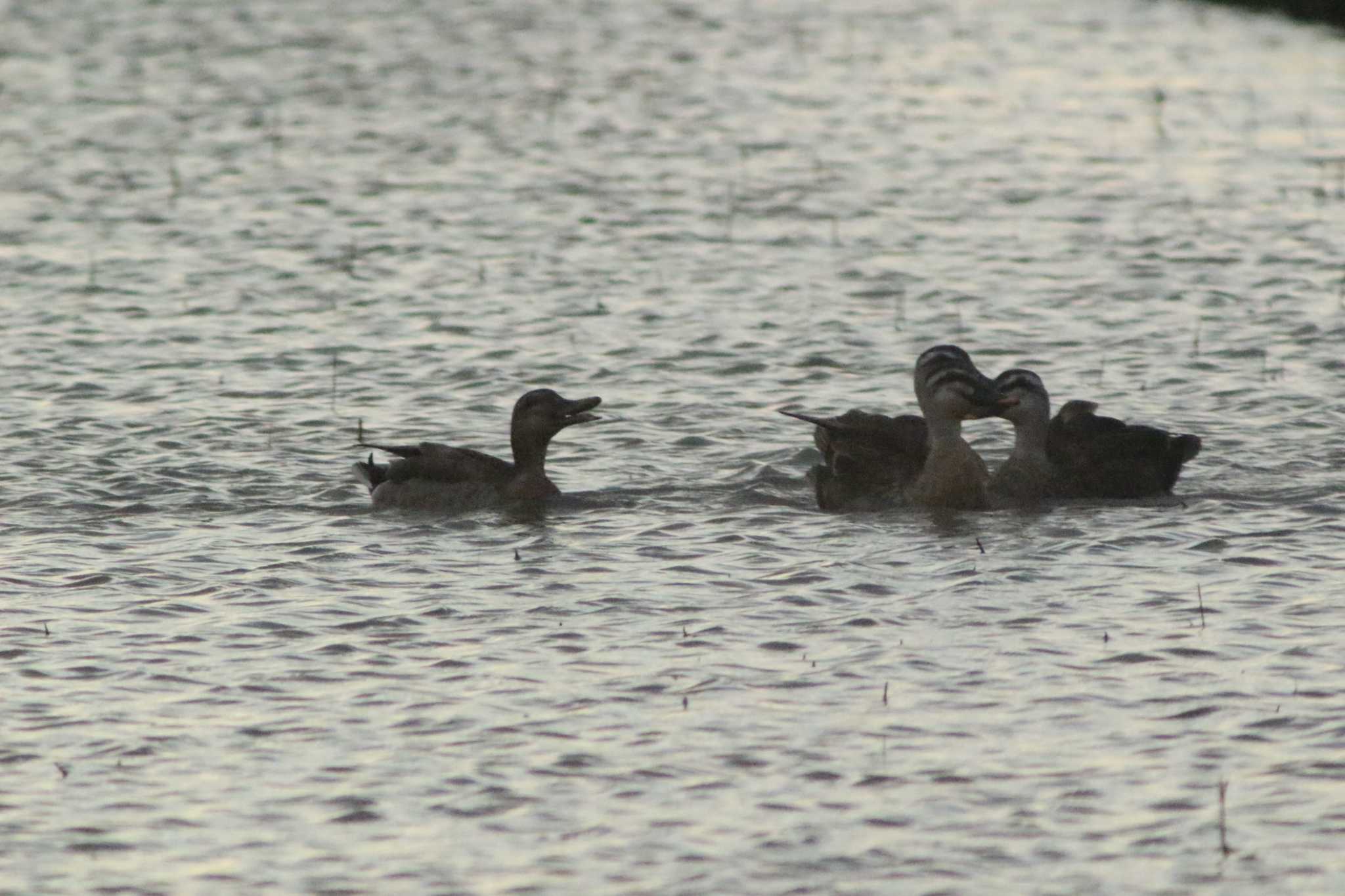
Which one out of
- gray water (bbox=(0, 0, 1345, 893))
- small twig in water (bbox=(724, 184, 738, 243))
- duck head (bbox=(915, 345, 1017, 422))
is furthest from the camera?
small twig in water (bbox=(724, 184, 738, 243))

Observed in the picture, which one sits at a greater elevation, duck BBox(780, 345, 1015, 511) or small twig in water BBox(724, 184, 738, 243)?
small twig in water BBox(724, 184, 738, 243)

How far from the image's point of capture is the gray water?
9.41m

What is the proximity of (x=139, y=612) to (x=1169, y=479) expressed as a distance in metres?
6.39

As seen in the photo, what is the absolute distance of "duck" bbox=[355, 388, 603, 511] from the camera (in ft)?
49.8

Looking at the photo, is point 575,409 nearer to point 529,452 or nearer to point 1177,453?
point 529,452

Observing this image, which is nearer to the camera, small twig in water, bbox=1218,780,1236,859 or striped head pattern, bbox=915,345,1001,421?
small twig in water, bbox=1218,780,1236,859

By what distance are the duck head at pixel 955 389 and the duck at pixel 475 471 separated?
210cm

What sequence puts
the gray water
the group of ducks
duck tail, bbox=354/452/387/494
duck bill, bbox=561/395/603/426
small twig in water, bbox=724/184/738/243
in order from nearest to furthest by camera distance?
the gray water → the group of ducks → duck tail, bbox=354/452/387/494 → duck bill, bbox=561/395/603/426 → small twig in water, bbox=724/184/738/243

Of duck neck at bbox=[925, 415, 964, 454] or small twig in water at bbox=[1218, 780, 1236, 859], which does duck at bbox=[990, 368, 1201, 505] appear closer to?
duck neck at bbox=[925, 415, 964, 454]

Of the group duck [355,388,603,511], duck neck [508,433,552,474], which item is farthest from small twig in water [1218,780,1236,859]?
duck neck [508,433,552,474]

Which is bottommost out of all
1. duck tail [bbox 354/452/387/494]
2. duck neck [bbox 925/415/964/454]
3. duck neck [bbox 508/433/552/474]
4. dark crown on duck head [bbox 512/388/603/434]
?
duck tail [bbox 354/452/387/494]

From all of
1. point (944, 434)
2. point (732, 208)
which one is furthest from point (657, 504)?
point (732, 208)

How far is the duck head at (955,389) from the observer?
49.9 ft

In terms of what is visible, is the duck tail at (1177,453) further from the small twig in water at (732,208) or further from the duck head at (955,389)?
the small twig in water at (732,208)
